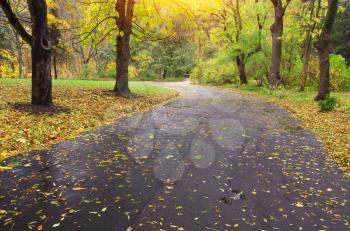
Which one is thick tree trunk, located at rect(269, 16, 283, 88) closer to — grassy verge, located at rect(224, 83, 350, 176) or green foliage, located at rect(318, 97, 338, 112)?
grassy verge, located at rect(224, 83, 350, 176)

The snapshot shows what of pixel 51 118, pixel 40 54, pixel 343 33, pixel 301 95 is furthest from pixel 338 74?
pixel 51 118

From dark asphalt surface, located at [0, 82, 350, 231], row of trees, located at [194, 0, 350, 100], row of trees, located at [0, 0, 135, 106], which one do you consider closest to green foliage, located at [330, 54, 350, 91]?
row of trees, located at [194, 0, 350, 100]

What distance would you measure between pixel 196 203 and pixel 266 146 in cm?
412

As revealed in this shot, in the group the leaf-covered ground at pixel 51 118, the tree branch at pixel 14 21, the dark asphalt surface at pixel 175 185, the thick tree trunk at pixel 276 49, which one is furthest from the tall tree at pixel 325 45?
the tree branch at pixel 14 21

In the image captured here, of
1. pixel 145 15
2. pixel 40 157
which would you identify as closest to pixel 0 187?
pixel 40 157

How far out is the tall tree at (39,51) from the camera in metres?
11.1

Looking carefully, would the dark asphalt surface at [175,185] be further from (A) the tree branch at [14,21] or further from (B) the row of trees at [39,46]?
(A) the tree branch at [14,21]

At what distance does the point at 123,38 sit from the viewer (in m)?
17.8

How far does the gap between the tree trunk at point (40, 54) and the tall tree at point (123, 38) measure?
21.1ft

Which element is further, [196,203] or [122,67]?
[122,67]

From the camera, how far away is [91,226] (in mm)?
4352

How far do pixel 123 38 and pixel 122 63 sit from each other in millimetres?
1334

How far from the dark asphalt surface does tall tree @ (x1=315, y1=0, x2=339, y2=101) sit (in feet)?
31.6

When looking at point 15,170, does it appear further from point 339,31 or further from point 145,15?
point 339,31
